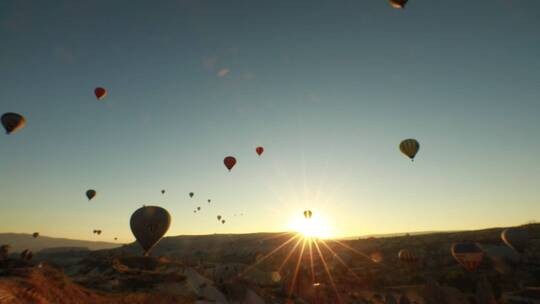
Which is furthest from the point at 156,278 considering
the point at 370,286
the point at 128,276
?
the point at 370,286

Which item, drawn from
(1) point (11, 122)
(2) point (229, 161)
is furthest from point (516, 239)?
(1) point (11, 122)

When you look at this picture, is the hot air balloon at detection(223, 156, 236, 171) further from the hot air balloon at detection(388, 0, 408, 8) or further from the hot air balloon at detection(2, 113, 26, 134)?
the hot air balloon at detection(388, 0, 408, 8)

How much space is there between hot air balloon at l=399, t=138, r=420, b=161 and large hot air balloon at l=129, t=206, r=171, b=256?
80.1 feet

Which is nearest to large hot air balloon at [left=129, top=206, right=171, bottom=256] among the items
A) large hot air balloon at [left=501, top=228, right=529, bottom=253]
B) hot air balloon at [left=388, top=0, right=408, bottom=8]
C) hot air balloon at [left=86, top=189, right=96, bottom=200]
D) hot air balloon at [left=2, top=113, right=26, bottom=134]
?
hot air balloon at [left=2, top=113, right=26, bottom=134]

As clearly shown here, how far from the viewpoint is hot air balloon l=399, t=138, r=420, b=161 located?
37.9 metres

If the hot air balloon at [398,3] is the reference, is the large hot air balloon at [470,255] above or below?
below

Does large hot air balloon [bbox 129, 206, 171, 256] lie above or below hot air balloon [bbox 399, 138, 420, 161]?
below

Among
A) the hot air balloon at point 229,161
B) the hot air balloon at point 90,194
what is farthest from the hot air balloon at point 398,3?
the hot air balloon at point 90,194

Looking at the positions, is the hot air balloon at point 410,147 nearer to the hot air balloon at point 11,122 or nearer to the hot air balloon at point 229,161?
the hot air balloon at point 229,161

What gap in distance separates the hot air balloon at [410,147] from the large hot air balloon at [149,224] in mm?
24410

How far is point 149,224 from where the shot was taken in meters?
29.4

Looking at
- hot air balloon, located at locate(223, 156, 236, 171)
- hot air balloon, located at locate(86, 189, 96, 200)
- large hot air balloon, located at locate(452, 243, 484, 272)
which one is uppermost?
hot air balloon, located at locate(223, 156, 236, 171)

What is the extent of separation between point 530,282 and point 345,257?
38888mm

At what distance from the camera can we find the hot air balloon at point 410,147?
3793 cm
